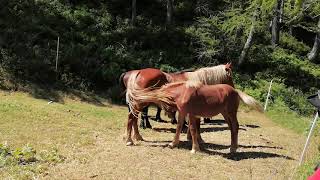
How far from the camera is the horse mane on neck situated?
40.4ft

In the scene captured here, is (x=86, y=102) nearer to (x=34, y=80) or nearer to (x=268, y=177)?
(x=34, y=80)

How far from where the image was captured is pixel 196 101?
10633 millimetres

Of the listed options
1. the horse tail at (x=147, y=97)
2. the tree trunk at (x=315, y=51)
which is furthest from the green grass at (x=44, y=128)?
the tree trunk at (x=315, y=51)

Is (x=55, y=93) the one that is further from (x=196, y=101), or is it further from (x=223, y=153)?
(x=223, y=153)

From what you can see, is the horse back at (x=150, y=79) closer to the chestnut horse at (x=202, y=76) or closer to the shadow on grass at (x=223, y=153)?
the chestnut horse at (x=202, y=76)

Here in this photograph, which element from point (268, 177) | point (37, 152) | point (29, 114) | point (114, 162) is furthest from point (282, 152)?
point (29, 114)

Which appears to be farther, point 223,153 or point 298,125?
point 298,125

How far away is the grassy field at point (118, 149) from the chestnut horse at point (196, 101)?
669 millimetres

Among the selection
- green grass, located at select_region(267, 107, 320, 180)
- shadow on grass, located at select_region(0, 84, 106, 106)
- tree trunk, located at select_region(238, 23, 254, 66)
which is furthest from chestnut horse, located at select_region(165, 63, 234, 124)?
tree trunk, located at select_region(238, 23, 254, 66)

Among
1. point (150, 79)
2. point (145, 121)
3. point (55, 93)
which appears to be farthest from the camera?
point (55, 93)

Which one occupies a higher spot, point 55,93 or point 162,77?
point 162,77

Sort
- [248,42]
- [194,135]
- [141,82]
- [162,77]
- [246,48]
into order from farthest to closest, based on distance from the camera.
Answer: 1. [246,48]
2. [248,42]
3. [162,77]
4. [141,82]
5. [194,135]

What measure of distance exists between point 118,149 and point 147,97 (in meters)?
1.39

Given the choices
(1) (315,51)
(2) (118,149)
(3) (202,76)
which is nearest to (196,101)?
(3) (202,76)
